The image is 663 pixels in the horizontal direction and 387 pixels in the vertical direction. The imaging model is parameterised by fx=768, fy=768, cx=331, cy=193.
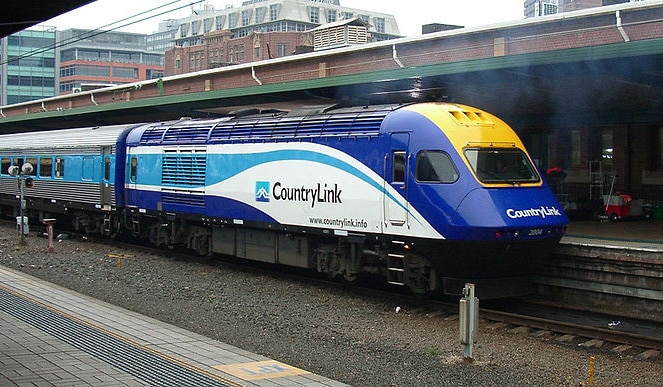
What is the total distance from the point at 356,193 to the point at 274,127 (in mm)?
→ 3184

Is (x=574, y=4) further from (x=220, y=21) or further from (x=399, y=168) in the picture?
(x=220, y=21)

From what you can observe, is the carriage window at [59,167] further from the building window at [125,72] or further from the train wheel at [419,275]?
the building window at [125,72]

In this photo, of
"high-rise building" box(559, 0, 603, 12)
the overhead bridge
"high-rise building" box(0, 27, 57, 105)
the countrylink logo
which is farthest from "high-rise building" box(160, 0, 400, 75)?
the countrylink logo

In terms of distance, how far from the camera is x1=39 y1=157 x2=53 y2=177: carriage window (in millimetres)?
26109

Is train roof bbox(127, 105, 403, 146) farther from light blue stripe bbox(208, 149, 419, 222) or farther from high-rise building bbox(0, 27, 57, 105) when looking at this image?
high-rise building bbox(0, 27, 57, 105)

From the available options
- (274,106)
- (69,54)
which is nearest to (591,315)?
(274,106)

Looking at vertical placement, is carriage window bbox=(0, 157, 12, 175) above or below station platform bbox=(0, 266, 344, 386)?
above

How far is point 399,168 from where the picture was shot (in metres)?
13.1

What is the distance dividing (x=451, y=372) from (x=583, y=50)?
24.2 ft

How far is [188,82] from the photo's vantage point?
33750mm

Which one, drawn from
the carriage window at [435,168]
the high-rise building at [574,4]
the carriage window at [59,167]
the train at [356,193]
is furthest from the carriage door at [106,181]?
the high-rise building at [574,4]

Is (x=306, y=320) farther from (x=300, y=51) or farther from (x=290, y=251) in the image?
(x=300, y=51)

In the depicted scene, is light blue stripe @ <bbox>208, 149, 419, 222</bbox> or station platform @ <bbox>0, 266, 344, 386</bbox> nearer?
station platform @ <bbox>0, 266, 344, 386</bbox>

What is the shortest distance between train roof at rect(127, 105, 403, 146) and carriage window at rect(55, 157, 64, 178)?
5.06 meters
